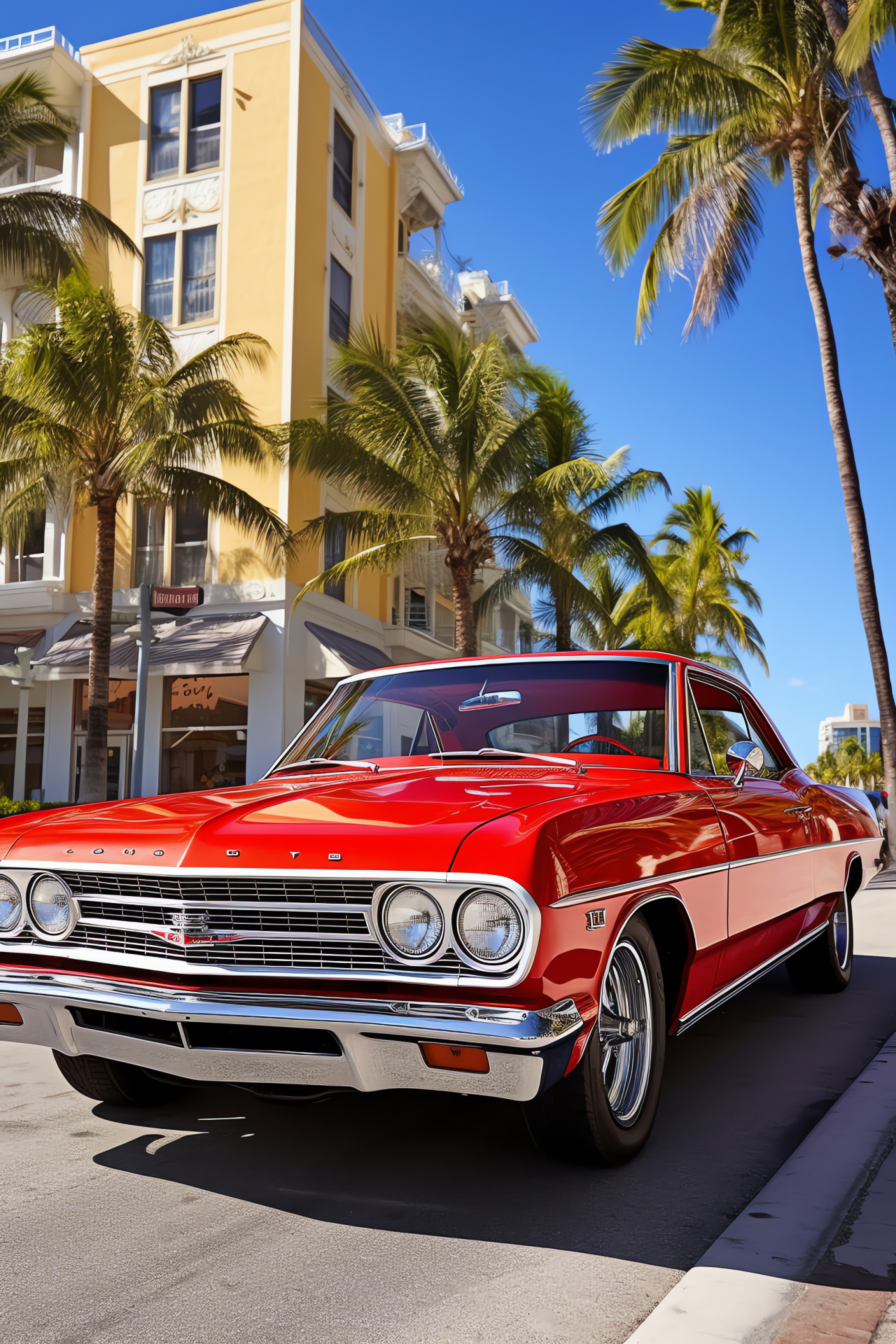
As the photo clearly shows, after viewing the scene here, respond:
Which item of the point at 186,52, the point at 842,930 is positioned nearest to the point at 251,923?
the point at 842,930

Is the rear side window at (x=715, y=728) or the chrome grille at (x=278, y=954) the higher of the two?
the rear side window at (x=715, y=728)

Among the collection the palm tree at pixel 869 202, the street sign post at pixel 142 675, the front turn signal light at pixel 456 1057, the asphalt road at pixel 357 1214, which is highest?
the palm tree at pixel 869 202

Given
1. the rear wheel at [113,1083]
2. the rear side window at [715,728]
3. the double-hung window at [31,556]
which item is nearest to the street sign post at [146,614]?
the double-hung window at [31,556]

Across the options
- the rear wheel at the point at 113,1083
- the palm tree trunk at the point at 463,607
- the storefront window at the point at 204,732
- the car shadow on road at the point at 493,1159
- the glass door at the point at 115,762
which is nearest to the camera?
the car shadow on road at the point at 493,1159

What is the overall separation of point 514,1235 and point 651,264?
54.5ft

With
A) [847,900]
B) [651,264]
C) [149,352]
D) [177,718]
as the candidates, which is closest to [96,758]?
[177,718]

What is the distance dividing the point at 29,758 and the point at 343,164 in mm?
14965

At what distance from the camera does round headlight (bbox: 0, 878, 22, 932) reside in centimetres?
333

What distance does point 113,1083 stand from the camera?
3953 millimetres

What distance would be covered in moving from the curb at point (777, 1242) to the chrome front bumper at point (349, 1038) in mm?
547

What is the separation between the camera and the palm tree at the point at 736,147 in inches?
630

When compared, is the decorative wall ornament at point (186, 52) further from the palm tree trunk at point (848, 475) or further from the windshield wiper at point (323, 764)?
the windshield wiper at point (323, 764)

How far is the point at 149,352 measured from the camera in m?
18.0

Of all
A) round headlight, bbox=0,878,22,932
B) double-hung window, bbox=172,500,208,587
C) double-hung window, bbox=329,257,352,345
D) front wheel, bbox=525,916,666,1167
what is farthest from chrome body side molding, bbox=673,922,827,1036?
double-hung window, bbox=329,257,352,345
